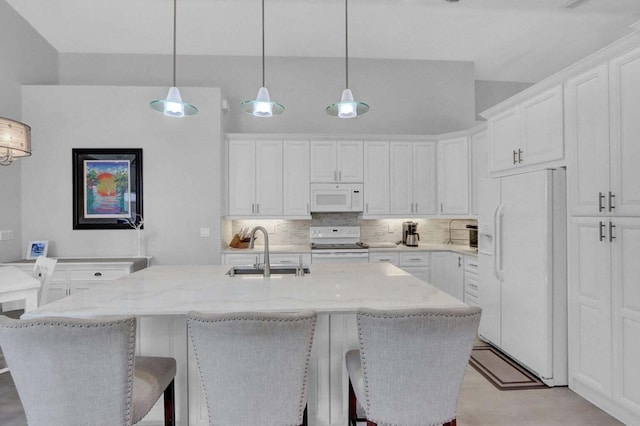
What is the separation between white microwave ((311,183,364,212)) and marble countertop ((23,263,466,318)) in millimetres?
2028

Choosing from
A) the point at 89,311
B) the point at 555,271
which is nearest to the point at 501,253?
the point at 555,271

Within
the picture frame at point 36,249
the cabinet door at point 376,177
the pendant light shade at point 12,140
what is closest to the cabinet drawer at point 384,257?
the cabinet door at point 376,177

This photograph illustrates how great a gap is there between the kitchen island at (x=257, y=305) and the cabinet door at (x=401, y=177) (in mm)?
2356

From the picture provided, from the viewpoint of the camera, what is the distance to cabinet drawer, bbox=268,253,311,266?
13.1ft

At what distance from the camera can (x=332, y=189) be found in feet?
14.3

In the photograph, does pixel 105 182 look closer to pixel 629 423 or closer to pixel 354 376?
pixel 354 376

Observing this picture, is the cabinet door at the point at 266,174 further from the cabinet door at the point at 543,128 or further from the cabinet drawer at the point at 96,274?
the cabinet door at the point at 543,128

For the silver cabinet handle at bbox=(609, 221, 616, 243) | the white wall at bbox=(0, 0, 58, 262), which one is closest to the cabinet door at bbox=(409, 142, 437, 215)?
the silver cabinet handle at bbox=(609, 221, 616, 243)

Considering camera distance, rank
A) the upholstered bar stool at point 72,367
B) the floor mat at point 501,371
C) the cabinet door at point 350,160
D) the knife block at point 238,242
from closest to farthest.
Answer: the upholstered bar stool at point 72,367, the floor mat at point 501,371, the knife block at point 238,242, the cabinet door at point 350,160

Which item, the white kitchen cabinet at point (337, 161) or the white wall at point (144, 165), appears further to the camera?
the white kitchen cabinet at point (337, 161)

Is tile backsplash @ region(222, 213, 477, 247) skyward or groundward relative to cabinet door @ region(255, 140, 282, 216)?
groundward

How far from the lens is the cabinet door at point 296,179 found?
432cm

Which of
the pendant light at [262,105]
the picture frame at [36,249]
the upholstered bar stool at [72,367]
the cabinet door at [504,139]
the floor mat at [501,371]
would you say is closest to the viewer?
the upholstered bar stool at [72,367]

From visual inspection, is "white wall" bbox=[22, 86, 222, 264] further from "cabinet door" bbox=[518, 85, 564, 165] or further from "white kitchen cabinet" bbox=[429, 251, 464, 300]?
"cabinet door" bbox=[518, 85, 564, 165]
